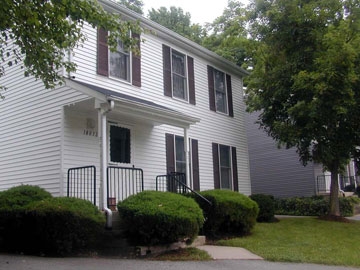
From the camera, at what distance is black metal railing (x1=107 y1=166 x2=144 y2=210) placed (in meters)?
10.9

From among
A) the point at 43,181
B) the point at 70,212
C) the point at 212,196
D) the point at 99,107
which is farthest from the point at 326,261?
the point at 43,181

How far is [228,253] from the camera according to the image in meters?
8.74

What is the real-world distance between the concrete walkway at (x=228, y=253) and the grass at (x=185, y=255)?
0.68ft

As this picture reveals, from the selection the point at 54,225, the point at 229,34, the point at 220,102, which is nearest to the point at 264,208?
the point at 220,102

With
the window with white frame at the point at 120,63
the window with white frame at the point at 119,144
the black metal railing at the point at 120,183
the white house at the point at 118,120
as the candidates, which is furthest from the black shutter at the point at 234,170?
the window with white frame at the point at 120,63

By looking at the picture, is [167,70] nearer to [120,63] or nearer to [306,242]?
[120,63]

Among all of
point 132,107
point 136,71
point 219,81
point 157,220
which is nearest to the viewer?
point 157,220

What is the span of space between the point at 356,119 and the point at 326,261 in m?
7.31

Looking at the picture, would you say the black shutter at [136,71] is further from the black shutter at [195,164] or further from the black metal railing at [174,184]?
the black shutter at [195,164]

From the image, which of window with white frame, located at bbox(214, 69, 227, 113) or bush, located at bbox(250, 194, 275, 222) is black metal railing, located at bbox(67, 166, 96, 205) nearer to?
bush, located at bbox(250, 194, 275, 222)

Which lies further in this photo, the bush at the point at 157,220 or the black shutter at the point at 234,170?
the black shutter at the point at 234,170

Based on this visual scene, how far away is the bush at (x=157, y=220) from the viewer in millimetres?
8039

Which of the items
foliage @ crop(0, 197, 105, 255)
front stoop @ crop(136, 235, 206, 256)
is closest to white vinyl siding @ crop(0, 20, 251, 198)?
foliage @ crop(0, 197, 105, 255)

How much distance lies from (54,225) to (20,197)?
1.44 metres
